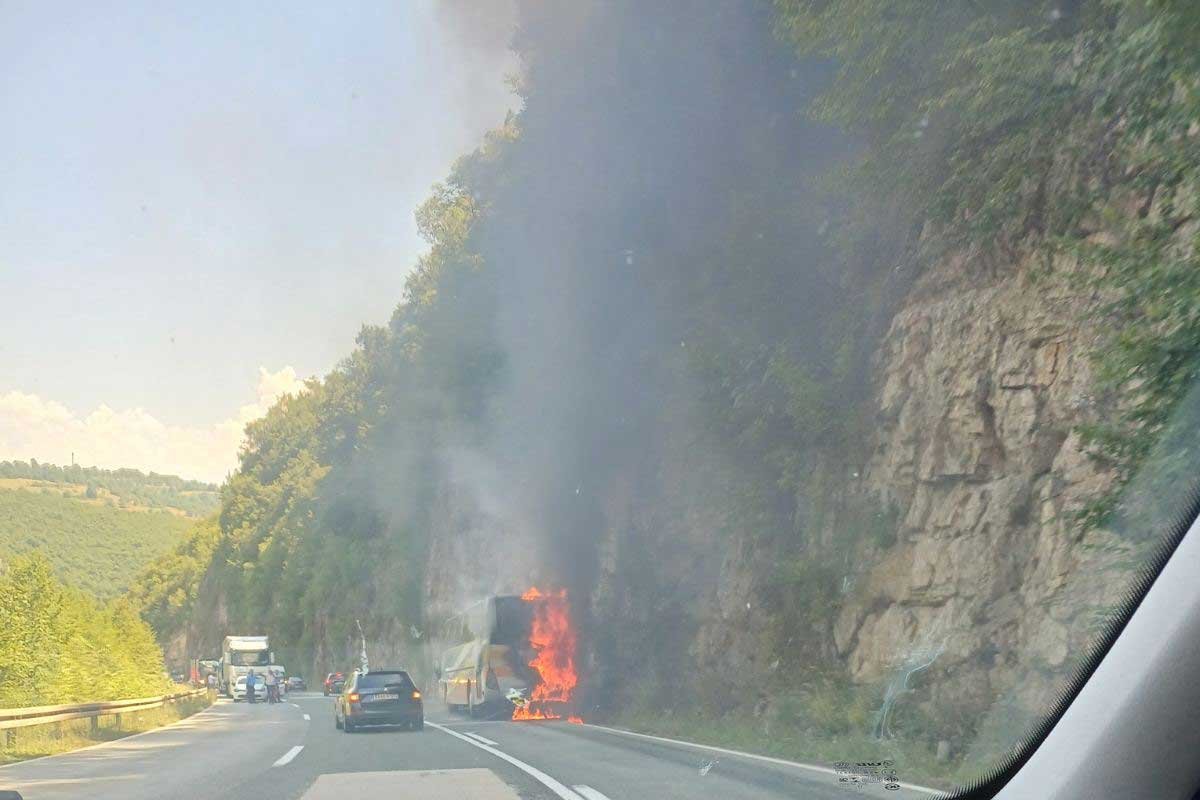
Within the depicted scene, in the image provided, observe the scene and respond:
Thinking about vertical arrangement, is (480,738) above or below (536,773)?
above

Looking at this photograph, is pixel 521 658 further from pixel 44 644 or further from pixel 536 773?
pixel 536 773

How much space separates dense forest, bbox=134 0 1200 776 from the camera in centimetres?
1145

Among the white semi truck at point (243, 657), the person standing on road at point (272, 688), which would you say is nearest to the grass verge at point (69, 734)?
the person standing on road at point (272, 688)

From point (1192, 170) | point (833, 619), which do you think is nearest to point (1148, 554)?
point (1192, 170)

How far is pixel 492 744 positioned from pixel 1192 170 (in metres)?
13.0

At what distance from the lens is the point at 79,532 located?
125ft

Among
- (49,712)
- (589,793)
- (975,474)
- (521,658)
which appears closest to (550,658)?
(521,658)

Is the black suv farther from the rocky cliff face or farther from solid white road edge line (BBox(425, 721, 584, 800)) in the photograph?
the rocky cliff face

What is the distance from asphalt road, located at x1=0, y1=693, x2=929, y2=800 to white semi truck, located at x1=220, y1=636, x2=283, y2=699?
47.7 meters

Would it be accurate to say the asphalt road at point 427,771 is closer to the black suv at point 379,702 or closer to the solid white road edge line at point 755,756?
the solid white road edge line at point 755,756

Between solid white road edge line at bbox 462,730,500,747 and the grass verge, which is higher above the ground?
the grass verge

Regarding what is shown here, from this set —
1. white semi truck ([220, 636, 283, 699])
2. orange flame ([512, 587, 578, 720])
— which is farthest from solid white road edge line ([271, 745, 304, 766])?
white semi truck ([220, 636, 283, 699])

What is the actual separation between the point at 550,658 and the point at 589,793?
2184 cm

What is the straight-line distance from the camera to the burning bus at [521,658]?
1258 inches
